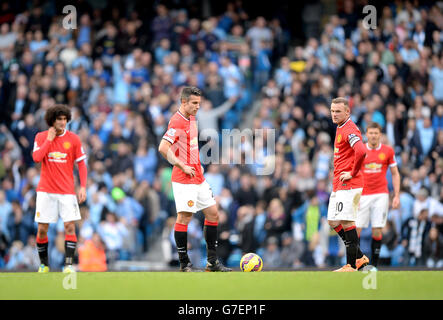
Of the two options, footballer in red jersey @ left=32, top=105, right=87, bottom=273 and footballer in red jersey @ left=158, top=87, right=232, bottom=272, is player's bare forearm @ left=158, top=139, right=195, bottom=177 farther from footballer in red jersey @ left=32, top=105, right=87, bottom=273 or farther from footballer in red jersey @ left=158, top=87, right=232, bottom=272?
footballer in red jersey @ left=32, top=105, right=87, bottom=273

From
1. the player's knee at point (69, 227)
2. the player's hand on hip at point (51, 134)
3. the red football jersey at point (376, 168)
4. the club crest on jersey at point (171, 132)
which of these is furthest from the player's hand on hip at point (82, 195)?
the red football jersey at point (376, 168)

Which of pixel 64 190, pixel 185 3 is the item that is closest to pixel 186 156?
pixel 64 190

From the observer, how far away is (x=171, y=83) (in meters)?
20.4

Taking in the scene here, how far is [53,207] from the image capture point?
36.5ft

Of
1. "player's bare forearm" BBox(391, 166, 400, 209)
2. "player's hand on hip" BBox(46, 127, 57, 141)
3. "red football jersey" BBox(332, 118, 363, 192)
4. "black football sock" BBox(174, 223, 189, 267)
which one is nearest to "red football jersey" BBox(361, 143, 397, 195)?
"player's bare forearm" BBox(391, 166, 400, 209)

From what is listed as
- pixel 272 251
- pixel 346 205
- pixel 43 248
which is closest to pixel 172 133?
pixel 346 205

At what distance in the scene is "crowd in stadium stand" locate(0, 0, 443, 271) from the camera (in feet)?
55.2

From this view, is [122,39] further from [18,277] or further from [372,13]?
[18,277]

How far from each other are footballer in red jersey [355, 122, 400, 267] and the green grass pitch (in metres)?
3.03

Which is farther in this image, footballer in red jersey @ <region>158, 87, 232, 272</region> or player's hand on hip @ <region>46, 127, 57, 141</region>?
player's hand on hip @ <region>46, 127, 57, 141</region>

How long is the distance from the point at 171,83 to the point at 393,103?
5748 millimetres

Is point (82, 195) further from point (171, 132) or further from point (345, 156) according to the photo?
point (345, 156)

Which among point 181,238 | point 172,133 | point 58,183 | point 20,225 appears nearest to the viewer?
point 172,133

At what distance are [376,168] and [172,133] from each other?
12.9ft
